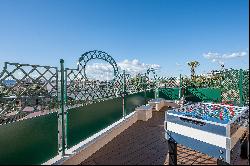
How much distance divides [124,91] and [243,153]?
5.51 metres

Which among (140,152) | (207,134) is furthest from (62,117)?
(207,134)

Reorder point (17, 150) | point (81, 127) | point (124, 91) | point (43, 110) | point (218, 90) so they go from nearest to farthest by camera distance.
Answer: point (17, 150) → point (43, 110) → point (81, 127) → point (124, 91) → point (218, 90)

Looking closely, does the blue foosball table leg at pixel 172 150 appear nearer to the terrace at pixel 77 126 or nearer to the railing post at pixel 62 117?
the terrace at pixel 77 126

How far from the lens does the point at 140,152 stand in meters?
5.93

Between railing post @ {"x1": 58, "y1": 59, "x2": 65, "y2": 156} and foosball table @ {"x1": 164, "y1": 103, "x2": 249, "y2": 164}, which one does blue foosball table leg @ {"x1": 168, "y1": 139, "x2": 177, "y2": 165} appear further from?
railing post @ {"x1": 58, "y1": 59, "x2": 65, "y2": 156}

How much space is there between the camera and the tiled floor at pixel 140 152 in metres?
5.22

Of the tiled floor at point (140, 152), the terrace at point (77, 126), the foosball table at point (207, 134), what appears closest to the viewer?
the foosball table at point (207, 134)

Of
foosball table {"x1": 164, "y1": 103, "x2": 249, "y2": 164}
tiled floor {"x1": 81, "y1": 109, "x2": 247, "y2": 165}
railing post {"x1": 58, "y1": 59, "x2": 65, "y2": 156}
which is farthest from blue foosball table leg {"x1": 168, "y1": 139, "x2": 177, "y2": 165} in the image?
railing post {"x1": 58, "y1": 59, "x2": 65, "y2": 156}

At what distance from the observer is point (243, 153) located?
4.06 metres

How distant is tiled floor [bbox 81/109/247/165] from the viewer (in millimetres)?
5222

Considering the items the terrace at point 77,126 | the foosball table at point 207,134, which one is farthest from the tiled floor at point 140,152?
the foosball table at point 207,134

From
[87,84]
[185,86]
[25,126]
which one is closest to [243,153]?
[25,126]

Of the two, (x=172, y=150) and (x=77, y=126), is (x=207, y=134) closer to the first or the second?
(x=172, y=150)

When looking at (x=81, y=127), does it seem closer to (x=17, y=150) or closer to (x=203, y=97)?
(x=17, y=150)
